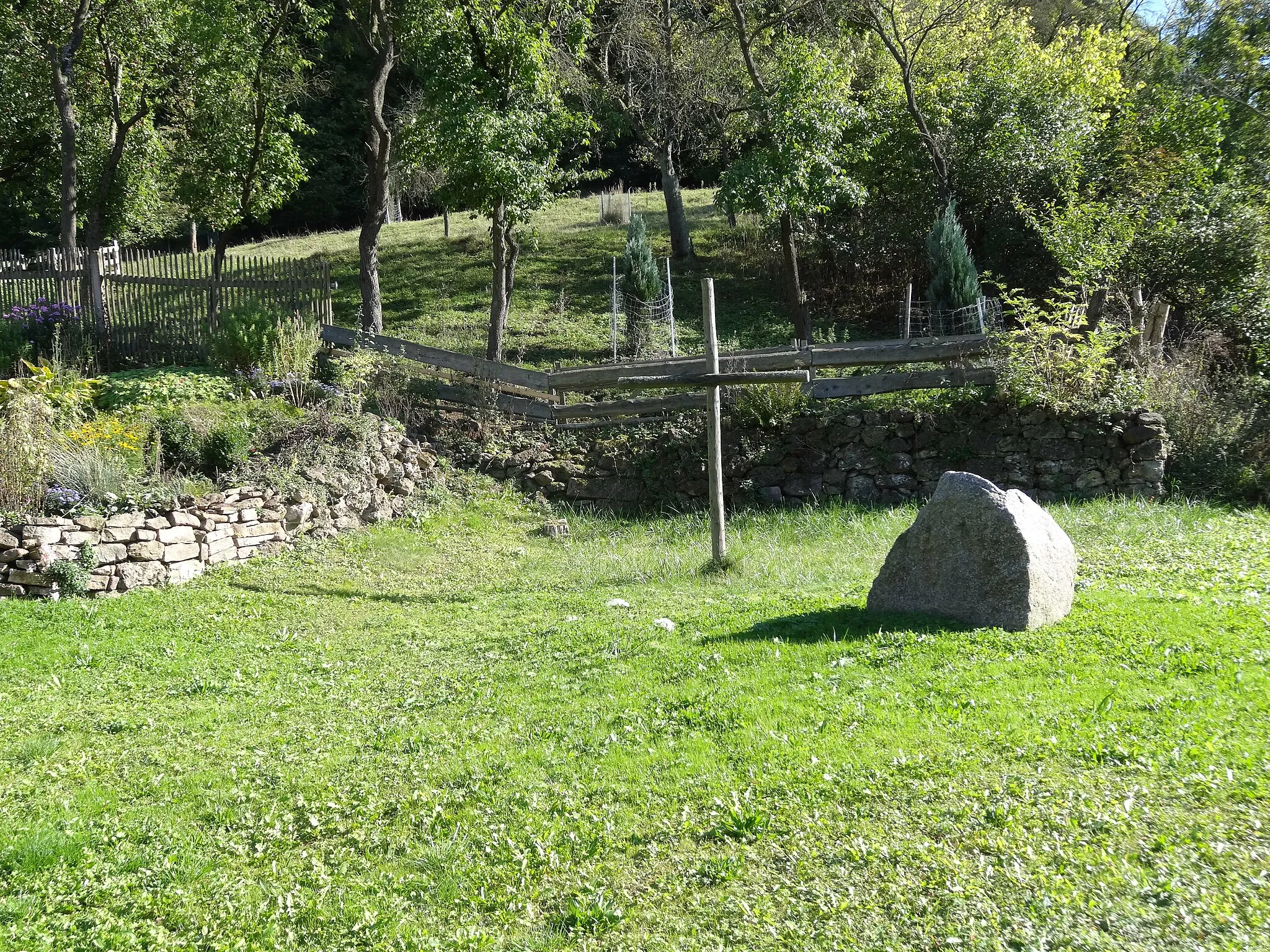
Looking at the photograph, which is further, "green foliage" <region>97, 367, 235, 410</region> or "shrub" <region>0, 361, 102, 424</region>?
"green foliage" <region>97, 367, 235, 410</region>

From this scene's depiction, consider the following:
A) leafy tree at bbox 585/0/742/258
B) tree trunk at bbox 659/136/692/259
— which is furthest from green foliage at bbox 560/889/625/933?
leafy tree at bbox 585/0/742/258

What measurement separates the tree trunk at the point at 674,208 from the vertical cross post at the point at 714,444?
51.0ft

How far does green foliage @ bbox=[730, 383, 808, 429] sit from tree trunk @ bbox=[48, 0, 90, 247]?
42.2 feet

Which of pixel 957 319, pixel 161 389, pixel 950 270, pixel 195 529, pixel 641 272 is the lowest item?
pixel 195 529

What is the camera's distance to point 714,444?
10844mm

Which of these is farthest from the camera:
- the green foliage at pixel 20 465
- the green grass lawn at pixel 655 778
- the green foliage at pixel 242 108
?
the green foliage at pixel 242 108

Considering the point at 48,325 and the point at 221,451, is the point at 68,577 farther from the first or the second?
the point at 48,325

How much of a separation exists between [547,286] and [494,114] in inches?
337

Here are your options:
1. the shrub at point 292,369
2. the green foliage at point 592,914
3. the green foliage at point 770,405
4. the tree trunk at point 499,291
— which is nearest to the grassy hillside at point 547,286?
the tree trunk at point 499,291

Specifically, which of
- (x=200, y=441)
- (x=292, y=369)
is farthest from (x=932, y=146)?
(x=200, y=441)

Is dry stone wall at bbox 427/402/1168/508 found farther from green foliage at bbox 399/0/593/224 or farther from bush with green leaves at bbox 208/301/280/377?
green foliage at bbox 399/0/593/224

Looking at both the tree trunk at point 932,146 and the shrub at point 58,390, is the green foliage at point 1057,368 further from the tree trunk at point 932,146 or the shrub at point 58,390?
the shrub at point 58,390

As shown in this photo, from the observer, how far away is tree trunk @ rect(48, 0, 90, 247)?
57.5 ft

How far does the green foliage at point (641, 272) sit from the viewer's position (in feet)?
69.5
